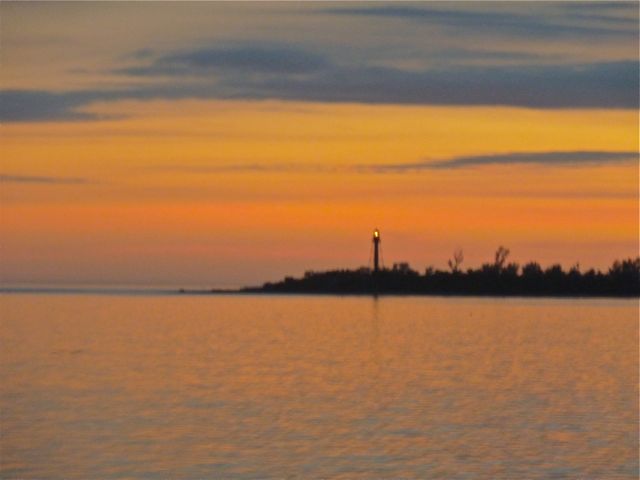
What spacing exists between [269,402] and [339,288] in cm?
10805

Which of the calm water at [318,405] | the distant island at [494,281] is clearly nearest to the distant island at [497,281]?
the distant island at [494,281]

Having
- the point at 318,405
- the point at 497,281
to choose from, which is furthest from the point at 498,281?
the point at 318,405

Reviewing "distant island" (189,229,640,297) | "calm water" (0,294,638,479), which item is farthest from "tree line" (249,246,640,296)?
"calm water" (0,294,638,479)

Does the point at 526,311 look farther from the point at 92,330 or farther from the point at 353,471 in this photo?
the point at 353,471

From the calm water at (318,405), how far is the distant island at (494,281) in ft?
211

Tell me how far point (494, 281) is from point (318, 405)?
97.9 meters

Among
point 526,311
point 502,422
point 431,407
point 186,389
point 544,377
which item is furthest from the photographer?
point 526,311

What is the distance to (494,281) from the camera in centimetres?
12700

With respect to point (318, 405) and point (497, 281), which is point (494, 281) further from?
point (318, 405)

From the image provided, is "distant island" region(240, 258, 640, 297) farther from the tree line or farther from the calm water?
the calm water

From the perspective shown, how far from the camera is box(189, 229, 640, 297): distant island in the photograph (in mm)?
122000

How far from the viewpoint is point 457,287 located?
132 meters

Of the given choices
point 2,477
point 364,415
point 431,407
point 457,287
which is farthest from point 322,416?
point 457,287

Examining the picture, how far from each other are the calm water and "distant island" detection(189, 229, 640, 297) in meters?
64.3
